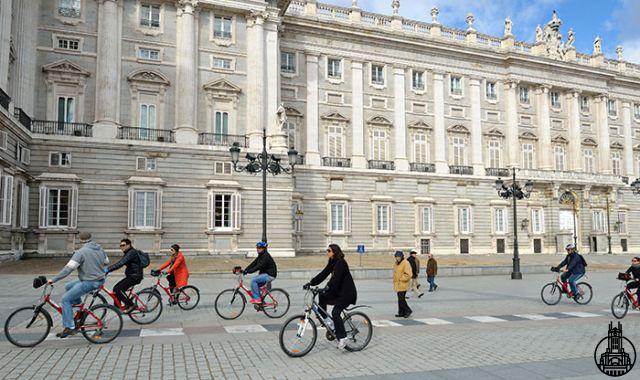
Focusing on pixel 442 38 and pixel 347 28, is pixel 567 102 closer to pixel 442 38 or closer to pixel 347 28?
pixel 442 38

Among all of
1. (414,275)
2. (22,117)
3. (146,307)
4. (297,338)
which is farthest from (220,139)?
(297,338)

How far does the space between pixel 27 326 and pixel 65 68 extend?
24.5 meters

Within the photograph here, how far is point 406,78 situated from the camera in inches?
1672

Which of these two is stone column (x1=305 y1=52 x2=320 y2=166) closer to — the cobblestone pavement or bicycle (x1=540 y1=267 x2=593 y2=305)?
bicycle (x1=540 y1=267 x2=593 y2=305)

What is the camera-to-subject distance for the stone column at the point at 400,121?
41219mm

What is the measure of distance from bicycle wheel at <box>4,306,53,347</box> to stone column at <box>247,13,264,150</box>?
2428 centimetres

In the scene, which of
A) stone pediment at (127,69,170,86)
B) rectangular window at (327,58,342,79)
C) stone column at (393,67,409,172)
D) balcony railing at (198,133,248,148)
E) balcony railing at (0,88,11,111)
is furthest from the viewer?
stone column at (393,67,409,172)

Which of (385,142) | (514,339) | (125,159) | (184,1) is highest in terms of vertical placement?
(184,1)

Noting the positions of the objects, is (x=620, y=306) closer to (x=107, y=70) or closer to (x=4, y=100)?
(x=4, y=100)

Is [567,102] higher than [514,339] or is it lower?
higher

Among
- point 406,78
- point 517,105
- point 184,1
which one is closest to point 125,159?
point 184,1

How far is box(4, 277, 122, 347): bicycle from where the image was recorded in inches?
329

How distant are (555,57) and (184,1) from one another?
3427 cm

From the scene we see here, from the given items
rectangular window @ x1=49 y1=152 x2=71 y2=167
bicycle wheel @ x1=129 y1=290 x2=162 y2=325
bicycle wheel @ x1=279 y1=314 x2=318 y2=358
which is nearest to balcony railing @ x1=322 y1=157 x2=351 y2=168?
rectangular window @ x1=49 y1=152 x2=71 y2=167
